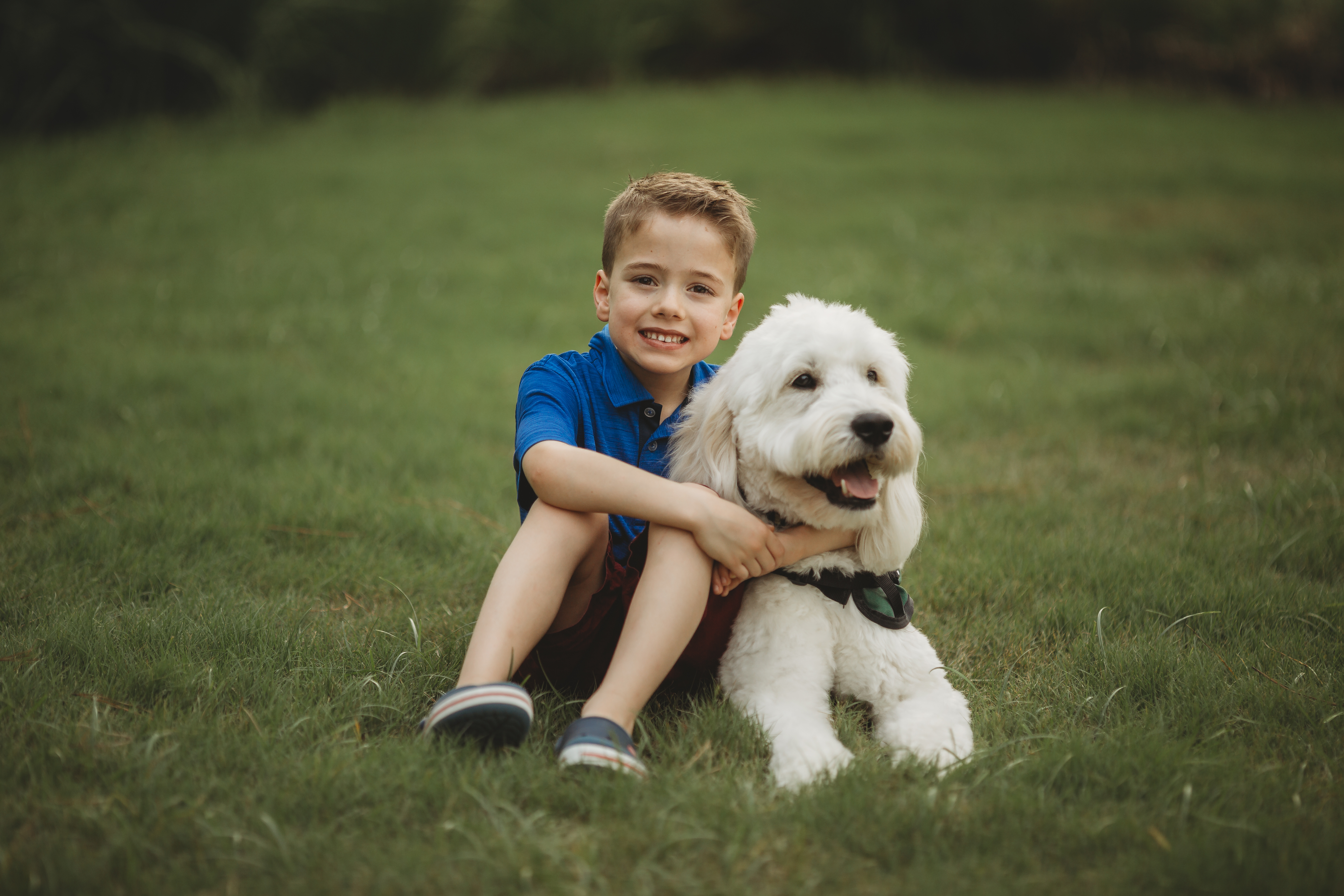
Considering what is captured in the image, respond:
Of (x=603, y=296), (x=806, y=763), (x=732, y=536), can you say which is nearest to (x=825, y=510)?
(x=732, y=536)

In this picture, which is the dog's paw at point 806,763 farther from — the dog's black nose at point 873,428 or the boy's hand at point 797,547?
the dog's black nose at point 873,428

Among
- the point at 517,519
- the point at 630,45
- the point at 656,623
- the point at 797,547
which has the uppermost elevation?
the point at 630,45

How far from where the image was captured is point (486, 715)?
7.47 feet

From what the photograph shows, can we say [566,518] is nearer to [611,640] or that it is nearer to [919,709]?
[611,640]

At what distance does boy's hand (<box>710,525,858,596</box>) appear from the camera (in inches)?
103

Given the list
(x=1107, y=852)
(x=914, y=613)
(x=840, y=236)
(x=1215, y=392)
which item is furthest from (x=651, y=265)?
(x=840, y=236)

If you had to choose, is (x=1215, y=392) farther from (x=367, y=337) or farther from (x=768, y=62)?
(x=768, y=62)

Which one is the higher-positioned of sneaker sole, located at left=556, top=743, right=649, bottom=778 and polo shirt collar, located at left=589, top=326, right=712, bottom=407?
polo shirt collar, located at left=589, top=326, right=712, bottom=407

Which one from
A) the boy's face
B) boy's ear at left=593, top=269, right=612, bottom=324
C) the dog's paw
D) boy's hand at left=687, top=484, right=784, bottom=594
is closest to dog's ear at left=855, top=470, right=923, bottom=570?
boy's hand at left=687, top=484, right=784, bottom=594

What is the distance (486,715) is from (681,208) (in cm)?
160

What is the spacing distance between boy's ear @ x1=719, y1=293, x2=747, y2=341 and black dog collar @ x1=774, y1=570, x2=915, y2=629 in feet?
2.77

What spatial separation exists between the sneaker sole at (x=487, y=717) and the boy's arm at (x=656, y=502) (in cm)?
54

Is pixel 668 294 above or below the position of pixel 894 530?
above

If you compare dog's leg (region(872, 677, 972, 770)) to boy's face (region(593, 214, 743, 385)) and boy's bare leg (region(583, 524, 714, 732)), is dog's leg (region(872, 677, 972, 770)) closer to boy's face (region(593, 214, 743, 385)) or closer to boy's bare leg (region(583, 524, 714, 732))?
boy's bare leg (region(583, 524, 714, 732))
